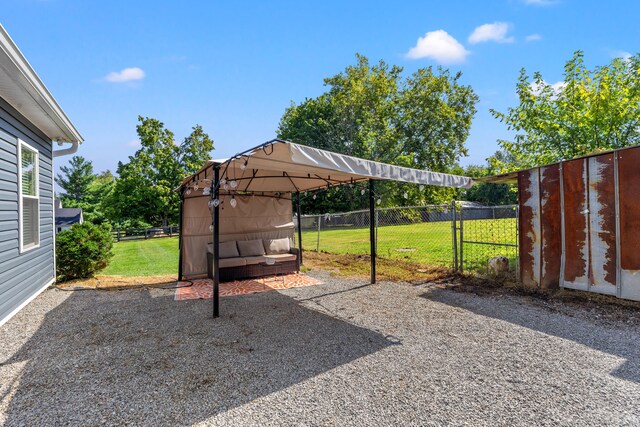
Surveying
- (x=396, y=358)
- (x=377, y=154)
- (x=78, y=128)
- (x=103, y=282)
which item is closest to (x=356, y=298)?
(x=396, y=358)

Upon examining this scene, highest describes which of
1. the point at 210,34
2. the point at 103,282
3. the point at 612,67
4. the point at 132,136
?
the point at 132,136

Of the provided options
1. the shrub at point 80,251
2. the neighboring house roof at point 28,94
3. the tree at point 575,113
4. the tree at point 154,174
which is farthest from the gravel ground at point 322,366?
the tree at point 154,174

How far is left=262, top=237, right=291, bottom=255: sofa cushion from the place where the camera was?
25.8 feet

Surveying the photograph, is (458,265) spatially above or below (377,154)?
below

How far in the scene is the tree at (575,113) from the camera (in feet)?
21.1

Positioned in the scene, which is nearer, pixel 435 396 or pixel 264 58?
pixel 435 396

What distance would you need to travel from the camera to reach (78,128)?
21.0ft

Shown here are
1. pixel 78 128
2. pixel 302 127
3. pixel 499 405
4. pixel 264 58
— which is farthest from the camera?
pixel 302 127

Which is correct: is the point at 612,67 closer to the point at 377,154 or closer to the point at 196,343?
the point at 196,343

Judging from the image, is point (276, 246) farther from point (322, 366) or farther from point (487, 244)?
point (322, 366)

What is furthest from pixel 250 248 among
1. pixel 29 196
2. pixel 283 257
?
pixel 29 196

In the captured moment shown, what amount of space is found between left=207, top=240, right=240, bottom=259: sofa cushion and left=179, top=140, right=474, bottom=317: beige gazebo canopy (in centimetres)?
62

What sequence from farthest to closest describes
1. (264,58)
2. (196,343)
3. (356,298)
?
(264,58) < (356,298) < (196,343)

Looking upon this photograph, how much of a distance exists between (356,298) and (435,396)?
9.64ft
